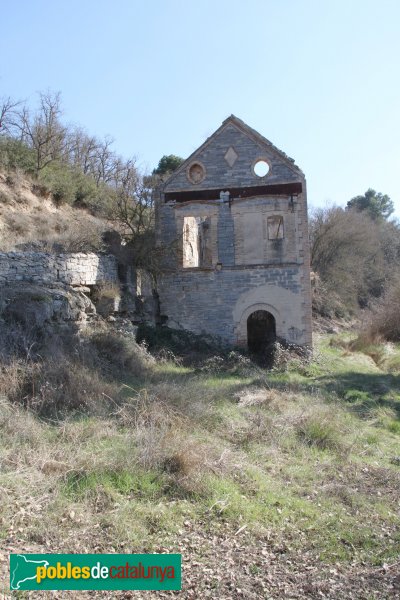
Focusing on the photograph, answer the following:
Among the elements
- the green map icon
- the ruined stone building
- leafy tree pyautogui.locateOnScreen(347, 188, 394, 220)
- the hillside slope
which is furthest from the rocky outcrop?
leafy tree pyautogui.locateOnScreen(347, 188, 394, 220)

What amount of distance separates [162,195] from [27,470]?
45.3ft

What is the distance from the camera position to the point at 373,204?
51062 mm

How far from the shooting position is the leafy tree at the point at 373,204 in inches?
1986

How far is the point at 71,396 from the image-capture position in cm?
946

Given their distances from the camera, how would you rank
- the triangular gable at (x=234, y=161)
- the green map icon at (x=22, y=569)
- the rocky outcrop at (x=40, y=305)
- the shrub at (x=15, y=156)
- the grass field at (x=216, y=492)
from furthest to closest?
the shrub at (x=15, y=156), the triangular gable at (x=234, y=161), the rocky outcrop at (x=40, y=305), the grass field at (x=216, y=492), the green map icon at (x=22, y=569)

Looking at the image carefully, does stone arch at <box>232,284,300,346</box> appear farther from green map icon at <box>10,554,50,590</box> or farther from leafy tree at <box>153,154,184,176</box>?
leafy tree at <box>153,154,184,176</box>

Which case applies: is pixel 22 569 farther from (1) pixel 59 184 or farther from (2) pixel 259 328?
(1) pixel 59 184

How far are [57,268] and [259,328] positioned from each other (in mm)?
8457

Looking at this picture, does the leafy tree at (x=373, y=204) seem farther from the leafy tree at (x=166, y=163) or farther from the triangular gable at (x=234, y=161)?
the triangular gable at (x=234, y=161)

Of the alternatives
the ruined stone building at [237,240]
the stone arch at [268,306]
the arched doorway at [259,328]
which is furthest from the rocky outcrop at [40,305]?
the arched doorway at [259,328]

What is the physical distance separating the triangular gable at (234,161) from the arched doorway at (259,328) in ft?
16.0

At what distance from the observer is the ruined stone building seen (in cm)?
1817

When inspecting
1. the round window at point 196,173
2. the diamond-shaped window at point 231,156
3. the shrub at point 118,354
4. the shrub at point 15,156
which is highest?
the shrub at point 15,156
